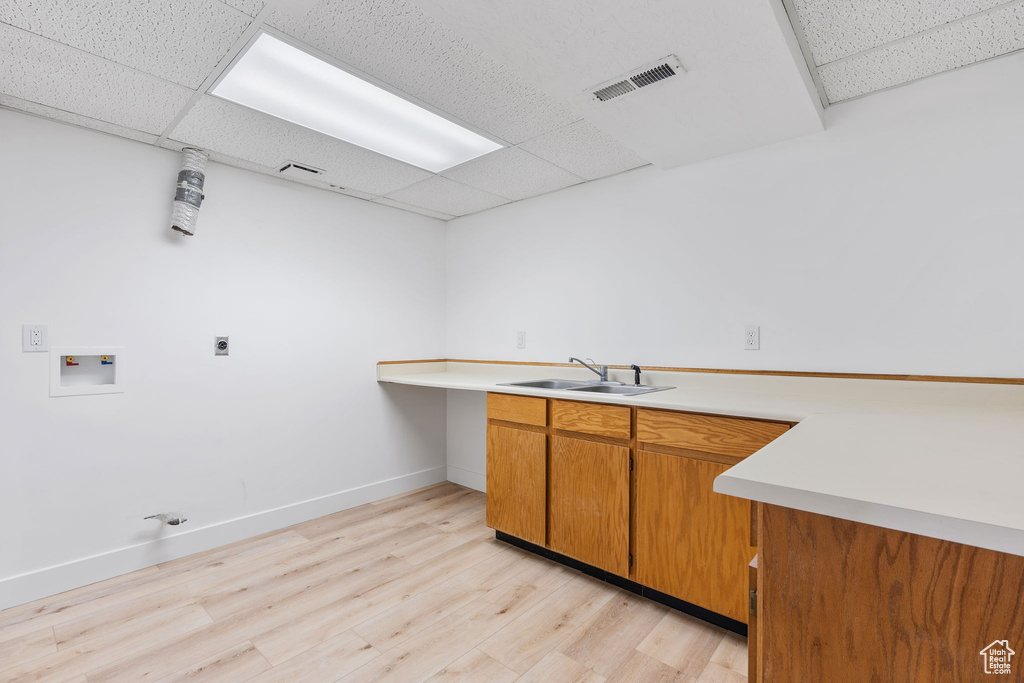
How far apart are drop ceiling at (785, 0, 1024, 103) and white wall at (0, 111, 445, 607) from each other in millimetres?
2722

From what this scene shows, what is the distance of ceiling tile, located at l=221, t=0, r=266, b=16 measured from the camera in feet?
4.61

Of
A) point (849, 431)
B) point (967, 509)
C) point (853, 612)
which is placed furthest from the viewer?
point (849, 431)

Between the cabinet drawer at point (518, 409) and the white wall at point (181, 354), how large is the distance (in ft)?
3.79

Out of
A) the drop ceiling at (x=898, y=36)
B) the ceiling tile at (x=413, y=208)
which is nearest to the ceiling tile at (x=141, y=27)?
the ceiling tile at (x=413, y=208)

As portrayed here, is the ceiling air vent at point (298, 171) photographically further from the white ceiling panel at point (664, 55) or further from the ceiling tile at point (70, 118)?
the white ceiling panel at point (664, 55)

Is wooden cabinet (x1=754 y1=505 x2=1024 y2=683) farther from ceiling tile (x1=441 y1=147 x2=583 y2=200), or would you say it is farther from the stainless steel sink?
ceiling tile (x1=441 y1=147 x2=583 y2=200)

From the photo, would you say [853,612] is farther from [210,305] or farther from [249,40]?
[210,305]

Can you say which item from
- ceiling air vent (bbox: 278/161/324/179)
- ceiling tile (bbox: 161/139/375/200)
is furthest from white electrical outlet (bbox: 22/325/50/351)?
ceiling air vent (bbox: 278/161/324/179)

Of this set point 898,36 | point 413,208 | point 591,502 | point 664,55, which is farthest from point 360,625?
point 898,36

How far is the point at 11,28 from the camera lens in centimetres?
149

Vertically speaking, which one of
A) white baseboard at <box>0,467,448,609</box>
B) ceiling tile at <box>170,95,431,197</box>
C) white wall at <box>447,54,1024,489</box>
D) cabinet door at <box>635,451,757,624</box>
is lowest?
white baseboard at <box>0,467,448,609</box>

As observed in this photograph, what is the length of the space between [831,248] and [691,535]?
140 cm

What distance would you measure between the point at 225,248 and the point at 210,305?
340mm

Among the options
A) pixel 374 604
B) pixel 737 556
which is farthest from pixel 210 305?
pixel 737 556
